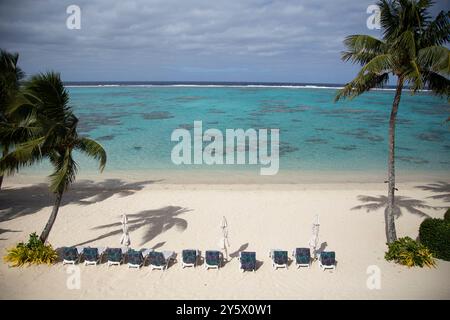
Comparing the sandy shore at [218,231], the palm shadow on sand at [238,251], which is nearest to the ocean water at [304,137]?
the sandy shore at [218,231]

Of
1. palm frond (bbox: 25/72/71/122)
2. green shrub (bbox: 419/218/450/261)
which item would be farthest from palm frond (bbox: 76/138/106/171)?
green shrub (bbox: 419/218/450/261)

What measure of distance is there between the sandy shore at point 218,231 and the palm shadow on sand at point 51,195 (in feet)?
0.17

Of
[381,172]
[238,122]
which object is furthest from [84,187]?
[238,122]

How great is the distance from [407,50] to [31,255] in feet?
40.8

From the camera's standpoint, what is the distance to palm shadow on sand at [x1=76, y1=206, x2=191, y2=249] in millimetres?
12852

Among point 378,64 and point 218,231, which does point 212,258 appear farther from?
point 378,64

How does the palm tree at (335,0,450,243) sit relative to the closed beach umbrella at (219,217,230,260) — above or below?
above

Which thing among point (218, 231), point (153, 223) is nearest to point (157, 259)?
point (218, 231)

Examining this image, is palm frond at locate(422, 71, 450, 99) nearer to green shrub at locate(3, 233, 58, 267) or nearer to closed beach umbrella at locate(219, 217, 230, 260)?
closed beach umbrella at locate(219, 217, 230, 260)

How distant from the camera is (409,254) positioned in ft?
33.2

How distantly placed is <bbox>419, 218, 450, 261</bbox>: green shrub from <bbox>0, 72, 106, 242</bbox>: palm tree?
400 inches

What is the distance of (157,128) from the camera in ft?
131
